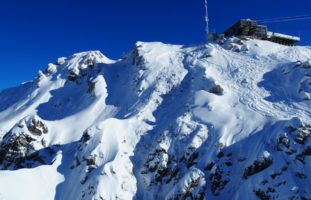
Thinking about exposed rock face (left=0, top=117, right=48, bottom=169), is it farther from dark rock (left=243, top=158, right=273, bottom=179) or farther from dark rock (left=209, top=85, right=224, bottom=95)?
dark rock (left=243, top=158, right=273, bottom=179)

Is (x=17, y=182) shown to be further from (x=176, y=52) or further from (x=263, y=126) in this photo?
(x=176, y=52)

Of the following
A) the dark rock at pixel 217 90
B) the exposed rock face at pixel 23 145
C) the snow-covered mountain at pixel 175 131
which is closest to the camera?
the snow-covered mountain at pixel 175 131

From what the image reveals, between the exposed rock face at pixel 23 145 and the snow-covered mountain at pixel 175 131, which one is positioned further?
the exposed rock face at pixel 23 145

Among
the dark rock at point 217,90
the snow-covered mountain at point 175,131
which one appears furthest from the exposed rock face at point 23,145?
the dark rock at point 217,90

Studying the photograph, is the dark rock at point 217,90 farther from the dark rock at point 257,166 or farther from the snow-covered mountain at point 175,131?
the dark rock at point 257,166

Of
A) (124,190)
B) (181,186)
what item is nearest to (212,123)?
(181,186)
